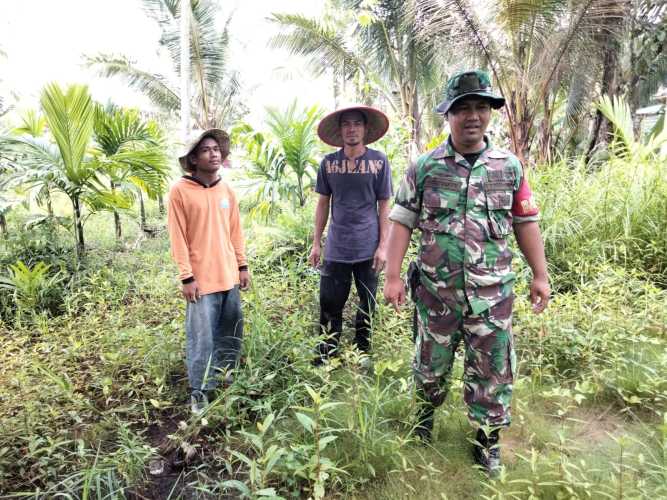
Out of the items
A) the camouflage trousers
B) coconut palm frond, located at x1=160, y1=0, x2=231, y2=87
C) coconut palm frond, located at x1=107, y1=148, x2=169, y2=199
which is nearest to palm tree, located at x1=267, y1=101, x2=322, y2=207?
coconut palm frond, located at x1=107, y1=148, x2=169, y2=199

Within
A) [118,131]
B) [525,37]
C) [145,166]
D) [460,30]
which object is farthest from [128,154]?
[525,37]

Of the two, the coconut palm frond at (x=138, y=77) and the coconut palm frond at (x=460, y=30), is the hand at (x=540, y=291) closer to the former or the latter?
the coconut palm frond at (x=460, y=30)

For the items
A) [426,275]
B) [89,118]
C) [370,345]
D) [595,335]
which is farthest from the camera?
[89,118]

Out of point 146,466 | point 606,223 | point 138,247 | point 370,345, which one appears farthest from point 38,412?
point 606,223

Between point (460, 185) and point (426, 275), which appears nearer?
point (460, 185)

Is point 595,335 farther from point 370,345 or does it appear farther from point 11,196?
point 11,196

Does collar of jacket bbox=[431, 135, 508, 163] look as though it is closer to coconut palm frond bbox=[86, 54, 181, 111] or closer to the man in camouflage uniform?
the man in camouflage uniform

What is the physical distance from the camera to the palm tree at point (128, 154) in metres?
4.58

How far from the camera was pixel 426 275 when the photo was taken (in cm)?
189

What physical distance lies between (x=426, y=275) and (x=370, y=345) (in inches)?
45.9

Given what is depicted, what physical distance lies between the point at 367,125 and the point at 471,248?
1.47 m

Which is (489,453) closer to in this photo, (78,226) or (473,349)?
(473,349)

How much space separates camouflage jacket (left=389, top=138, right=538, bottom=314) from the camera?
69.2 inches

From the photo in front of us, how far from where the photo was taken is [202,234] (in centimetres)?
235
